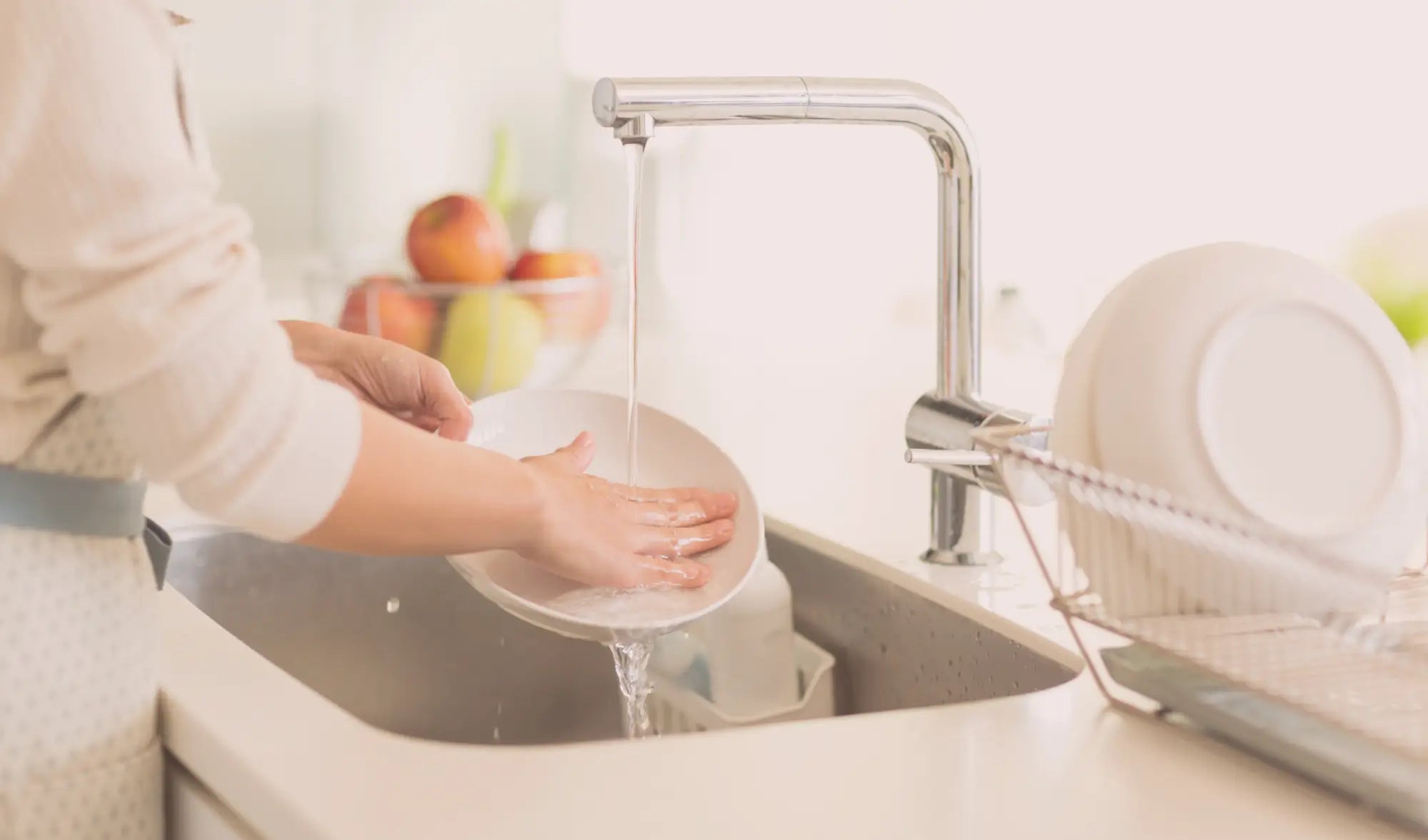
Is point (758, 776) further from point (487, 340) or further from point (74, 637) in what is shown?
point (487, 340)

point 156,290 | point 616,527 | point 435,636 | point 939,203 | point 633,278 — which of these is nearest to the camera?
point 156,290

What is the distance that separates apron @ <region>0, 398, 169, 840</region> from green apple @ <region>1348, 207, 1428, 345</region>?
59.7 inches

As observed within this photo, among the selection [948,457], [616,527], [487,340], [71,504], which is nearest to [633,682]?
[616,527]

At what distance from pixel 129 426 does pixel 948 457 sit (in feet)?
1.61

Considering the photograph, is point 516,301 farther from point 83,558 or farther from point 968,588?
point 83,558

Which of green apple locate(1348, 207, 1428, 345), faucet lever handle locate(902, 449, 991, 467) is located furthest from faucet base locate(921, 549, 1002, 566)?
green apple locate(1348, 207, 1428, 345)

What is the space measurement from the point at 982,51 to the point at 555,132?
1.66ft

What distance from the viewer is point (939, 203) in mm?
986

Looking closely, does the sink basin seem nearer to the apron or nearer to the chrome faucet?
the chrome faucet

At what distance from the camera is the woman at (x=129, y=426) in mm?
544

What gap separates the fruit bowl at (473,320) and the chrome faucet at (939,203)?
0.42 meters

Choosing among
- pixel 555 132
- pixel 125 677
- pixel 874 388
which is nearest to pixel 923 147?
pixel 874 388

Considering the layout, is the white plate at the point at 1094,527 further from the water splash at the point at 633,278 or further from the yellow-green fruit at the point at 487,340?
the yellow-green fruit at the point at 487,340

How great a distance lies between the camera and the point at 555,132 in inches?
56.0
